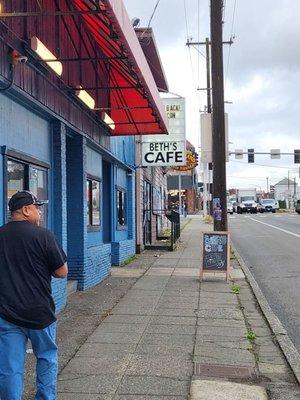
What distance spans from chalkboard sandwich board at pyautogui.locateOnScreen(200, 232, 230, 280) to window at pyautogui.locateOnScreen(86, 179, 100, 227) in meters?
2.34

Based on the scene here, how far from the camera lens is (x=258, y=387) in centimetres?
535

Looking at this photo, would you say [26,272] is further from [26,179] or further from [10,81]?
[26,179]

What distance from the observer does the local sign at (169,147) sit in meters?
18.2

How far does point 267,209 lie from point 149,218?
56.9 meters

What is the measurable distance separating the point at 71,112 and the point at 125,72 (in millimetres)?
1129

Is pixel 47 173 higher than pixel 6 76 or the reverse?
the reverse

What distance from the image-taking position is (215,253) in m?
12.4

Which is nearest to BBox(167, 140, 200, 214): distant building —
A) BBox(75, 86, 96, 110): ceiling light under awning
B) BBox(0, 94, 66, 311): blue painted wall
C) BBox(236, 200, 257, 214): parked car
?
BBox(236, 200, 257, 214): parked car

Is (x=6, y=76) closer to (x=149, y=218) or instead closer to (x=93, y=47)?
(x=93, y=47)

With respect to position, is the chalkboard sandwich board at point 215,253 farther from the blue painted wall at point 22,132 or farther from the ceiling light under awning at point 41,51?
the ceiling light under awning at point 41,51

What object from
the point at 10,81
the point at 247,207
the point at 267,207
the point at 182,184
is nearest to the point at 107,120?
the point at 10,81

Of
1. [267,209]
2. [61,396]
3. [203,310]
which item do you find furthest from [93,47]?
[267,209]

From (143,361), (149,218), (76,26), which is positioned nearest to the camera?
(143,361)

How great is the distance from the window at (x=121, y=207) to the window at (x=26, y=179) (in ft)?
22.2
